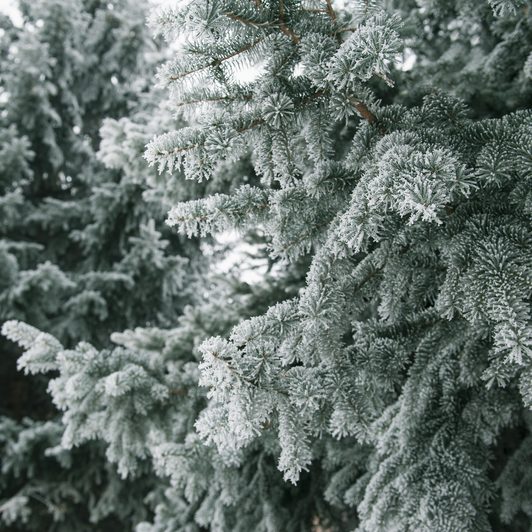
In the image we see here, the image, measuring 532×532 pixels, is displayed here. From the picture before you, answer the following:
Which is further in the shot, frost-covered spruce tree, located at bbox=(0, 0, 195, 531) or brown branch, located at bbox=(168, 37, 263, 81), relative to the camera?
frost-covered spruce tree, located at bbox=(0, 0, 195, 531)

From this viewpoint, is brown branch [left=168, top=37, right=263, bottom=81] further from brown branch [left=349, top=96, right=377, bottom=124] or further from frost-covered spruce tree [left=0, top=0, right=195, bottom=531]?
frost-covered spruce tree [left=0, top=0, right=195, bottom=531]

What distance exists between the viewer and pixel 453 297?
3.78ft

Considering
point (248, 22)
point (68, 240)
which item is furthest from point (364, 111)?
point (68, 240)

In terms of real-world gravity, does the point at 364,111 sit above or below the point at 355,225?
above

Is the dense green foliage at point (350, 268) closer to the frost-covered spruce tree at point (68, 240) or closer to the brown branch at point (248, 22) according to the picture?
the brown branch at point (248, 22)

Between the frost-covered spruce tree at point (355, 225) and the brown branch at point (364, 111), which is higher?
the brown branch at point (364, 111)

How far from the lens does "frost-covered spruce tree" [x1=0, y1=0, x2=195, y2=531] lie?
4.64m

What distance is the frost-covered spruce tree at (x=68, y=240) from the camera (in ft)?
15.2

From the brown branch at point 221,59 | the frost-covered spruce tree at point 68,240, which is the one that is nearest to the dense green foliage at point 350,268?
the brown branch at point 221,59

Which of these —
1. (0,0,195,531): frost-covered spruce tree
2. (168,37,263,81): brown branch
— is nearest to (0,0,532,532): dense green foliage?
(168,37,263,81): brown branch

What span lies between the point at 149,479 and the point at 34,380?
6.62ft

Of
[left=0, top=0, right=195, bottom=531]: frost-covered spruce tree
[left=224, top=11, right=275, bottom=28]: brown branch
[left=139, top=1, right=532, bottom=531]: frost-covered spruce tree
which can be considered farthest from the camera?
[left=0, top=0, right=195, bottom=531]: frost-covered spruce tree

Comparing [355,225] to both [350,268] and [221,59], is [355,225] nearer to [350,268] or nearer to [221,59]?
[350,268]

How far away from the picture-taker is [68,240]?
19.2 feet
